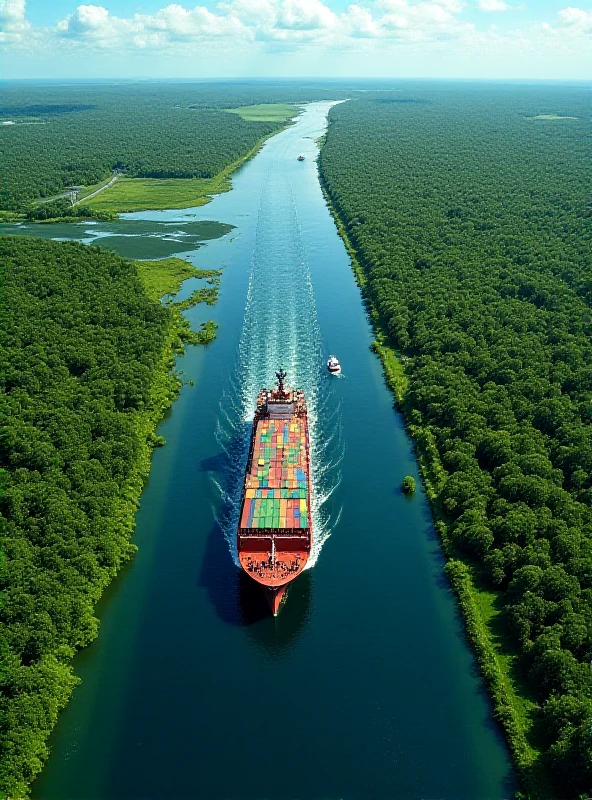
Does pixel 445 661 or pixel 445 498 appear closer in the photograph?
pixel 445 661

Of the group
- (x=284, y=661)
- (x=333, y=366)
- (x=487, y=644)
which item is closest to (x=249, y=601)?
(x=284, y=661)

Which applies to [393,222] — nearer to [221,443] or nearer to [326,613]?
[221,443]

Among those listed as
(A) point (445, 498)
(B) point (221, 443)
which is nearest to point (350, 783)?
(A) point (445, 498)

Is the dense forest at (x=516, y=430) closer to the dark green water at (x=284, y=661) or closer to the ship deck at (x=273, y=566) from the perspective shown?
the dark green water at (x=284, y=661)

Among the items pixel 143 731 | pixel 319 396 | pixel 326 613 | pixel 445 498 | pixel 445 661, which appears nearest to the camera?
pixel 143 731

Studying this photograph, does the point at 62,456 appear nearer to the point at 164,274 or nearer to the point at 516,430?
the point at 516,430

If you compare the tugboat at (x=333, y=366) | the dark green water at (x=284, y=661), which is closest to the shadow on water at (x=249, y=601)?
the dark green water at (x=284, y=661)

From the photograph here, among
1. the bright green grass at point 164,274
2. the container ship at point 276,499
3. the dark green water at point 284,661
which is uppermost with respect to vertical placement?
the bright green grass at point 164,274
